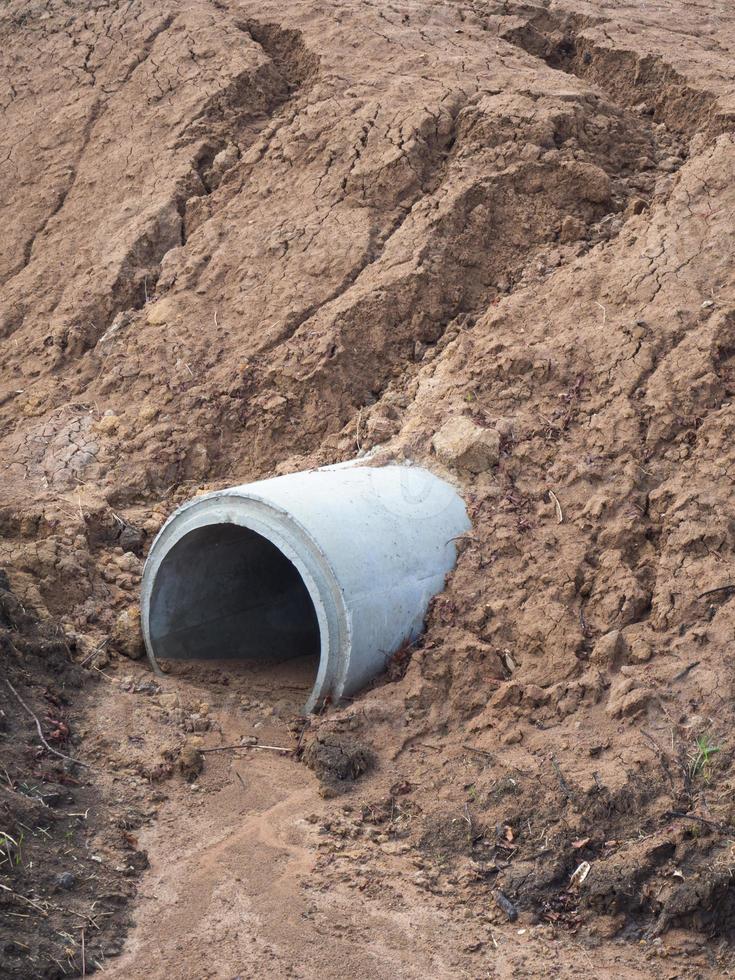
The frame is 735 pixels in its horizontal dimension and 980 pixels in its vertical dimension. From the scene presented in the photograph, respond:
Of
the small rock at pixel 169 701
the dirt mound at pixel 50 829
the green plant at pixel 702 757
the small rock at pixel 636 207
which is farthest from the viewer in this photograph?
the small rock at pixel 636 207

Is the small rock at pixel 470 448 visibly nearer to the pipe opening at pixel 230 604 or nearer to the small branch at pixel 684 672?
the pipe opening at pixel 230 604

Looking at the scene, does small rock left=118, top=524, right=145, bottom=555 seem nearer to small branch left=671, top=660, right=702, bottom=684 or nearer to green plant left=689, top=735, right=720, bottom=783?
small branch left=671, top=660, right=702, bottom=684

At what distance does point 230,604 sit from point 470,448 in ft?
5.90

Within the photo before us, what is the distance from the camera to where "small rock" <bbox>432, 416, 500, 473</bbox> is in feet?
21.2

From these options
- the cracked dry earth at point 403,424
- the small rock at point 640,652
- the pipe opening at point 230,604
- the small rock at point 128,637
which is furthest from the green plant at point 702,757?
the small rock at point 128,637

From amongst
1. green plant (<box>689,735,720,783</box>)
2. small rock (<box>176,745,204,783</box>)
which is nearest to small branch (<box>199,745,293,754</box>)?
small rock (<box>176,745,204,783</box>)

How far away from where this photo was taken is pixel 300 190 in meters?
8.76

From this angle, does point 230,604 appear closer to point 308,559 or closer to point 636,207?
point 308,559

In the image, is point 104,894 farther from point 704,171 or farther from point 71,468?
point 704,171

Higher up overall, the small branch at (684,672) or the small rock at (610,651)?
the small branch at (684,672)

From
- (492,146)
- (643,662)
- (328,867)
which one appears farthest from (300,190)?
(328,867)

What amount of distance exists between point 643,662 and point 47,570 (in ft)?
11.3

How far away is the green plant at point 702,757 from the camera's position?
181 inches

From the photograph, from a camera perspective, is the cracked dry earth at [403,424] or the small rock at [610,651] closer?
the cracked dry earth at [403,424]
